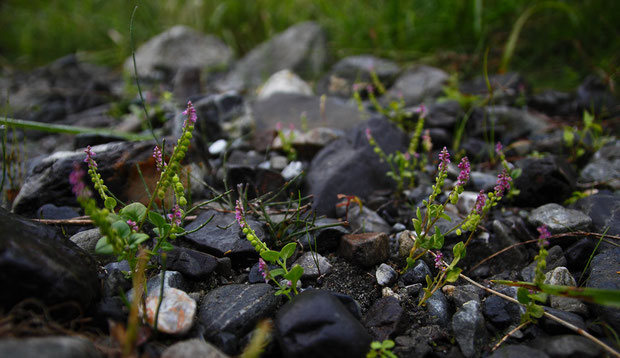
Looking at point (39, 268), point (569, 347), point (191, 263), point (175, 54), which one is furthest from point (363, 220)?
point (175, 54)

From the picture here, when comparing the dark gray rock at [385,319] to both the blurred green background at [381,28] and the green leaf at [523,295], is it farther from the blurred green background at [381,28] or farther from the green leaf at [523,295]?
the blurred green background at [381,28]

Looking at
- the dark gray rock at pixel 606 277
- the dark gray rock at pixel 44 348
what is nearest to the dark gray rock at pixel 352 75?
the dark gray rock at pixel 606 277

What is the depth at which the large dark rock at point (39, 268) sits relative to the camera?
3.69 ft

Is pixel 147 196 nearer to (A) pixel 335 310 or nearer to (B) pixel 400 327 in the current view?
(A) pixel 335 310

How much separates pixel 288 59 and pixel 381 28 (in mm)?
1091

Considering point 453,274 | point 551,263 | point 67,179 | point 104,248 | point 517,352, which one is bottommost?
point 551,263

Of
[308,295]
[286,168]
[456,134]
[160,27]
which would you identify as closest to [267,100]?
[286,168]

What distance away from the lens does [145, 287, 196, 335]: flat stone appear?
127 centimetres

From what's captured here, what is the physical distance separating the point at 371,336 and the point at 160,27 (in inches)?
221

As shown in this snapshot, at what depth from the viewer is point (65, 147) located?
3.00 m

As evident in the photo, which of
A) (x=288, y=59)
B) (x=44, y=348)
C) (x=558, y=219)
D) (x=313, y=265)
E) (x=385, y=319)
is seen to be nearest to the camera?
(x=44, y=348)

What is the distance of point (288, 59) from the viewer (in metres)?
4.65

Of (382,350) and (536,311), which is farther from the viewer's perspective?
(536,311)

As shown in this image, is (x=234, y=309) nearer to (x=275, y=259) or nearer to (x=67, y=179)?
(x=275, y=259)
